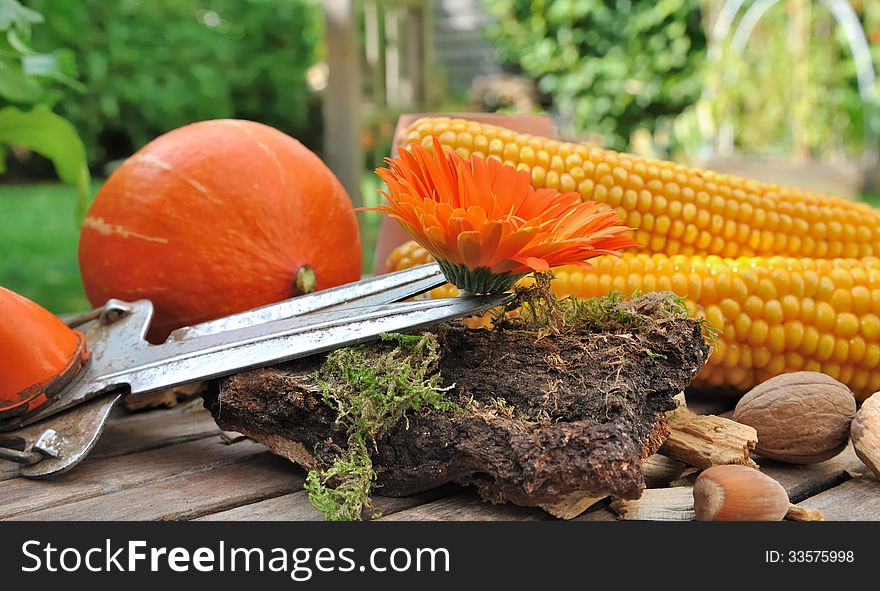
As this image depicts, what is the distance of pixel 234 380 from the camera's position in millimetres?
757

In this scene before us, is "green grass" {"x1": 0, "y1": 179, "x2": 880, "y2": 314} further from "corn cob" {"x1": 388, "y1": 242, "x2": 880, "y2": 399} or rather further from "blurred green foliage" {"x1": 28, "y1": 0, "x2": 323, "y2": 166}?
"corn cob" {"x1": 388, "y1": 242, "x2": 880, "y2": 399}

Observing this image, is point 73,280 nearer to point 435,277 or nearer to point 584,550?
point 435,277

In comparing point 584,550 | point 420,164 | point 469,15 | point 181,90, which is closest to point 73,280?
point 181,90

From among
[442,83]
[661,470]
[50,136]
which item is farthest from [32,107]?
[442,83]

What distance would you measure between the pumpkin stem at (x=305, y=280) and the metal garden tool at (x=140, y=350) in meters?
0.15

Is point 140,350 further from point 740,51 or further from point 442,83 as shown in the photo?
point 442,83

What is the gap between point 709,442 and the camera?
0.75 meters

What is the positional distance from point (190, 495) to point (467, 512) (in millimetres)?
232

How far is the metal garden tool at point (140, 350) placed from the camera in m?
0.75

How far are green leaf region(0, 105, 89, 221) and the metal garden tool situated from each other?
548 millimetres

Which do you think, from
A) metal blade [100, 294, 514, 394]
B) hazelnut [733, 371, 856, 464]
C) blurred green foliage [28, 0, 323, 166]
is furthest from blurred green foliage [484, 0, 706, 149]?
metal blade [100, 294, 514, 394]

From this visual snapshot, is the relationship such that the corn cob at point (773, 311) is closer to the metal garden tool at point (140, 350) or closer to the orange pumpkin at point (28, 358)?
the metal garden tool at point (140, 350)

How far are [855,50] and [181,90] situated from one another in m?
2.90

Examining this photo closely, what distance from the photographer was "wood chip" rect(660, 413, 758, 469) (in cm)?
73
